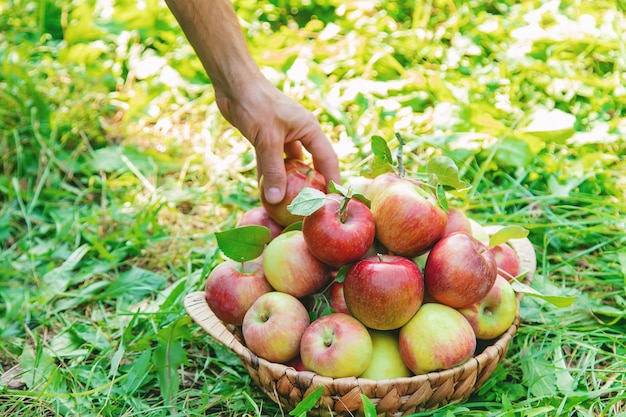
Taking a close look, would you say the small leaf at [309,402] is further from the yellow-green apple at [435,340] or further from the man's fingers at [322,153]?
the man's fingers at [322,153]

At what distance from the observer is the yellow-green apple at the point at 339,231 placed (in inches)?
58.8

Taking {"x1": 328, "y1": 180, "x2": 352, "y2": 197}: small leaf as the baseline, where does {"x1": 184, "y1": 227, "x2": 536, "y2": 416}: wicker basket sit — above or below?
below

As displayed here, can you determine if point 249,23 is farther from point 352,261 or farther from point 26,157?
point 352,261

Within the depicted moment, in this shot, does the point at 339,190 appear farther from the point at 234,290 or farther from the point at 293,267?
the point at 234,290

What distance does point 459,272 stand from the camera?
146 cm

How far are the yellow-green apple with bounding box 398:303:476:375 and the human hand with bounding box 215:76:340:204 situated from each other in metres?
0.55

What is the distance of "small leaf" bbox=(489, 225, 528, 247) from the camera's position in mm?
1616

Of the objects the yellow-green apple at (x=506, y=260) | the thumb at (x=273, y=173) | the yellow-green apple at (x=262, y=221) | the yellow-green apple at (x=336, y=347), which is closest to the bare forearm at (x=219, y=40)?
the thumb at (x=273, y=173)

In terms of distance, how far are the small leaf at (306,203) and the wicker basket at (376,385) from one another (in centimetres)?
36

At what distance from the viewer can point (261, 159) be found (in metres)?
1.77

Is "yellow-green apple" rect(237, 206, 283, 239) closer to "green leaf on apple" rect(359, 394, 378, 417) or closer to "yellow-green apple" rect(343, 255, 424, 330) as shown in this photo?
"yellow-green apple" rect(343, 255, 424, 330)

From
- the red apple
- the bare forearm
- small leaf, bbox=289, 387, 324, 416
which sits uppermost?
the bare forearm

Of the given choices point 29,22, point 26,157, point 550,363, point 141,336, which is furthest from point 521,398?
point 29,22

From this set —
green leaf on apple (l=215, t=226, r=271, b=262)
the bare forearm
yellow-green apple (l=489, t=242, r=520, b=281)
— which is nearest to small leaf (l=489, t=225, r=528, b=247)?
yellow-green apple (l=489, t=242, r=520, b=281)
